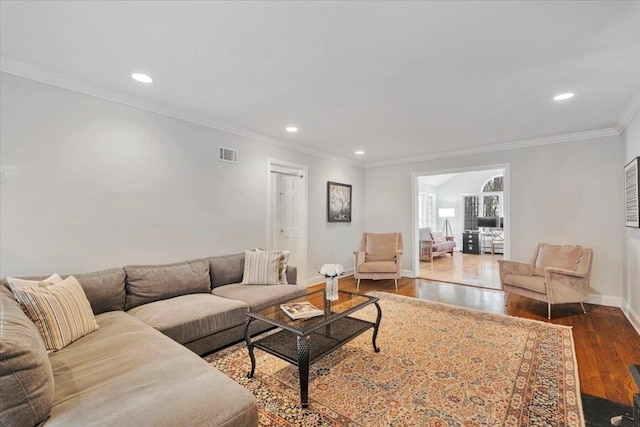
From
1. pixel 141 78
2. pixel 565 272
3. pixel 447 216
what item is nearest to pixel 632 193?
pixel 565 272

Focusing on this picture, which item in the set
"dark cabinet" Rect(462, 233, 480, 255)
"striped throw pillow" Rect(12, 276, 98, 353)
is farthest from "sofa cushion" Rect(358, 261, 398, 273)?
"dark cabinet" Rect(462, 233, 480, 255)

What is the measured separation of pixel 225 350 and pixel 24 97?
2.72 meters

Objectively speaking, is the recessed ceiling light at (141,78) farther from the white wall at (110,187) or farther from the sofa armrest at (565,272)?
the sofa armrest at (565,272)

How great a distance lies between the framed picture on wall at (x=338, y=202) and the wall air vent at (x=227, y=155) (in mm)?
2062

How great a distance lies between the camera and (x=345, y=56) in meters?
2.19

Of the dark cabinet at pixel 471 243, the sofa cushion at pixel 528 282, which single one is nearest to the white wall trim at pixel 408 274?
the sofa cushion at pixel 528 282

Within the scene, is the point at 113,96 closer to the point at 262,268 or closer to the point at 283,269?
the point at 262,268

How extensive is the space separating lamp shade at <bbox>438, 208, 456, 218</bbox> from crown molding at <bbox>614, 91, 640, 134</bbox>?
6.98 m

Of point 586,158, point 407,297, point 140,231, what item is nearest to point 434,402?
point 407,297

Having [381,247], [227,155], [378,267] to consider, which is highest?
[227,155]

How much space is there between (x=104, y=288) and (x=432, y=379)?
276 cm

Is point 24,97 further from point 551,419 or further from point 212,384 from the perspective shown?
point 551,419

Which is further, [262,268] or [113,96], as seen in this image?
[262,268]

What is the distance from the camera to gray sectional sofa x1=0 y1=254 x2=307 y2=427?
109 centimetres
